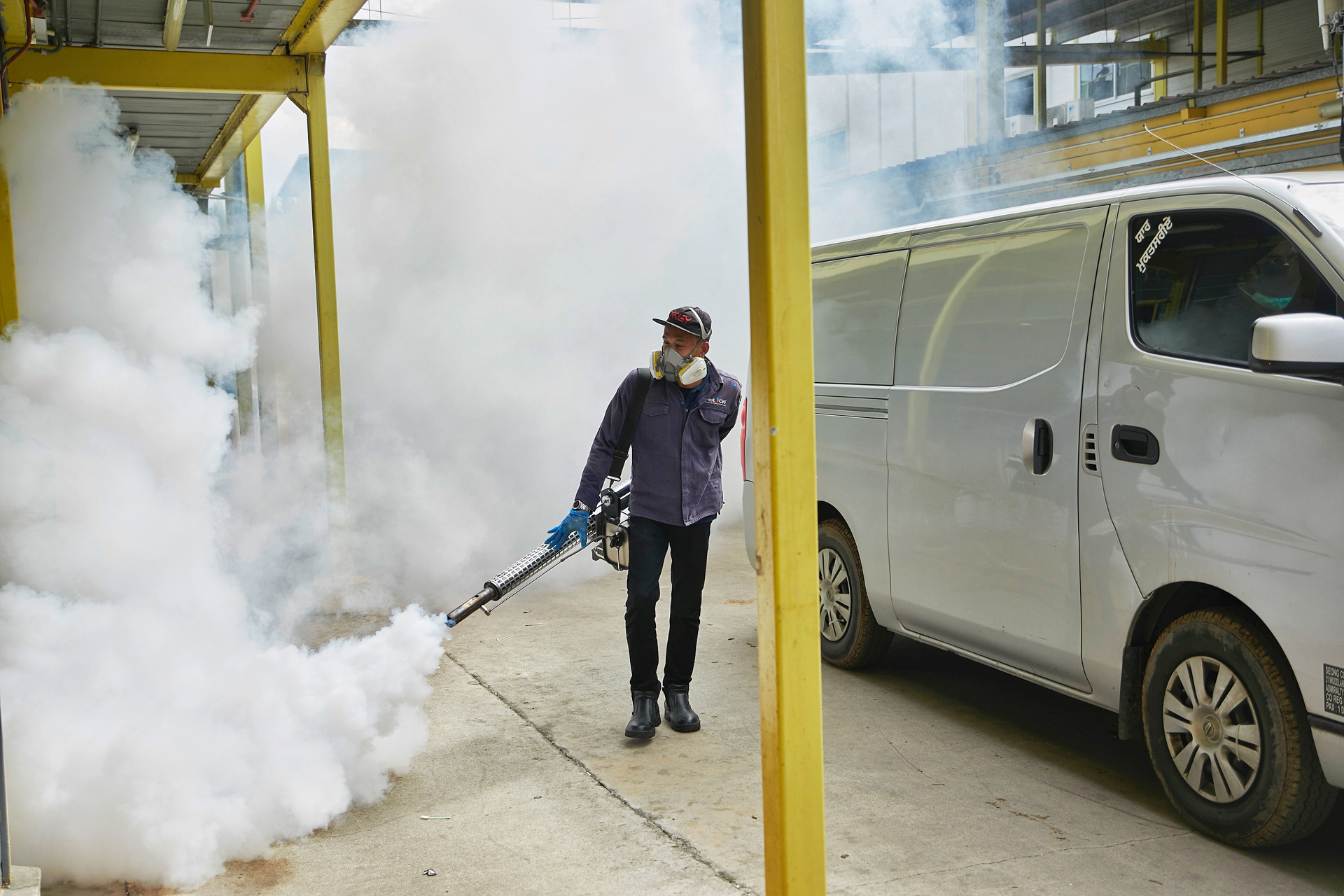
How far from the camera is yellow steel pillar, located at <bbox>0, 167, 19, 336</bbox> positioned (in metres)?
5.49

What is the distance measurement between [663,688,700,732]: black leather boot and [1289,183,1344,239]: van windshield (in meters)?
3.05

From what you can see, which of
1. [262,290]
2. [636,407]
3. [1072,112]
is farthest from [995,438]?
[262,290]

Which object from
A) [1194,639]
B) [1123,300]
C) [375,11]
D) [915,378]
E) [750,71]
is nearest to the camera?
[750,71]

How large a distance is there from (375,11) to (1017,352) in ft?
43.7

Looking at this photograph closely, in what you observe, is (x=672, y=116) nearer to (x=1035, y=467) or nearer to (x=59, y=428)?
(x=59, y=428)

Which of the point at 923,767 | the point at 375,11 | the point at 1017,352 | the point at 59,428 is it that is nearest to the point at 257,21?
the point at 59,428

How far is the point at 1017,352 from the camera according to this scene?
4.24 metres

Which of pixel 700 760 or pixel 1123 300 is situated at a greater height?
pixel 1123 300

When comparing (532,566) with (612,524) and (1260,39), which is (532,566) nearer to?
(612,524)

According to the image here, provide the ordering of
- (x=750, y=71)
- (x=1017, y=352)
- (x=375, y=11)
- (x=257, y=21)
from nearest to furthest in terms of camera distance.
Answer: (x=750, y=71) < (x=1017, y=352) < (x=257, y=21) < (x=375, y=11)

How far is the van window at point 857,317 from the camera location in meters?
5.05

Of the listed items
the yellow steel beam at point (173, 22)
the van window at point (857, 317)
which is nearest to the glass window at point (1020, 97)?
the van window at point (857, 317)

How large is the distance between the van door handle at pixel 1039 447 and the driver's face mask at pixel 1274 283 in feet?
2.68

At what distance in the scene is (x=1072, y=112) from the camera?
1102cm
